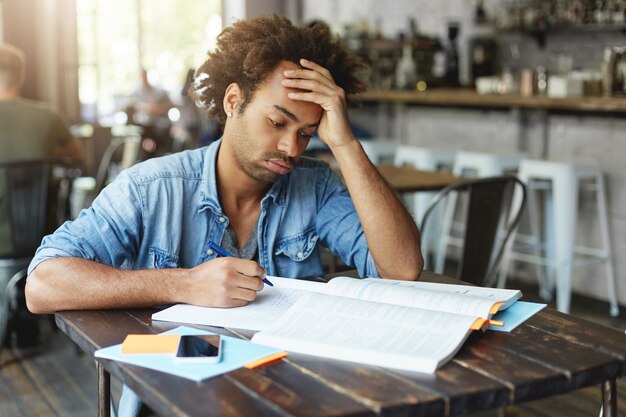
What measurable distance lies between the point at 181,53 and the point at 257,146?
9979mm

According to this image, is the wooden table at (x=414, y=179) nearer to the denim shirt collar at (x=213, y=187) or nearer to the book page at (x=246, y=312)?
the denim shirt collar at (x=213, y=187)

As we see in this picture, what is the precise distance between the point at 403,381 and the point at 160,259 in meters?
0.78

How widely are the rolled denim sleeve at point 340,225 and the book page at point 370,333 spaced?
502 mm

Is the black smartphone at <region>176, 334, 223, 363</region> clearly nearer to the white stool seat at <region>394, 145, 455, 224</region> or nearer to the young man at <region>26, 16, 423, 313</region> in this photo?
the young man at <region>26, 16, 423, 313</region>

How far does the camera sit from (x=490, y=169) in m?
4.50

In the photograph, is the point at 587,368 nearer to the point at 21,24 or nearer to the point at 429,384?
the point at 429,384

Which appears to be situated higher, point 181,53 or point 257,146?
point 181,53

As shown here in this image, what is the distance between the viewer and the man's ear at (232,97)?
1.84 m

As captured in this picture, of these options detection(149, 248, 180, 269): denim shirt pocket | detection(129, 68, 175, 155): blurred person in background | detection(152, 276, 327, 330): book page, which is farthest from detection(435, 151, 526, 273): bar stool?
detection(129, 68, 175, 155): blurred person in background

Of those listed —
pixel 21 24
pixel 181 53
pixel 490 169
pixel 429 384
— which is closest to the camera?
pixel 429 384

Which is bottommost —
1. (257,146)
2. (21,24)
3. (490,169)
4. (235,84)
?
(490,169)

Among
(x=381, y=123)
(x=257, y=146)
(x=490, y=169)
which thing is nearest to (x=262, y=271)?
(x=257, y=146)

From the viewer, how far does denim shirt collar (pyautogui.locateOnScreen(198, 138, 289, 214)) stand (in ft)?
5.82

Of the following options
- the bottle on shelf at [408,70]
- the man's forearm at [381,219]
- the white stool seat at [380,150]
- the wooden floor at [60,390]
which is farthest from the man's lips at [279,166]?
the bottle on shelf at [408,70]
